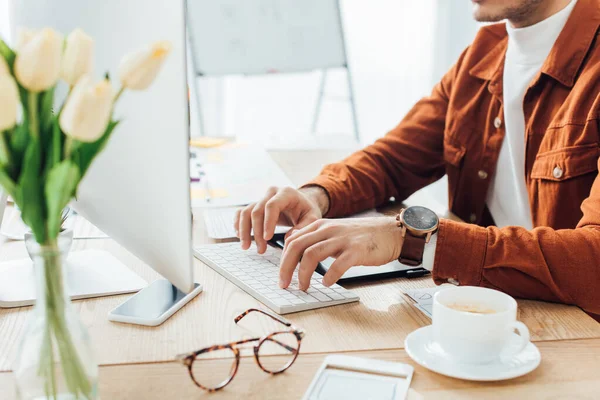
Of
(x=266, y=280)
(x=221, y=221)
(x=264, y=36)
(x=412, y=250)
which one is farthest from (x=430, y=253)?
(x=264, y=36)

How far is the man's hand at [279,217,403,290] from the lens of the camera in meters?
0.91

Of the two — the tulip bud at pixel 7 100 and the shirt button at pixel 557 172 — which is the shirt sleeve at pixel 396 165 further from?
the tulip bud at pixel 7 100

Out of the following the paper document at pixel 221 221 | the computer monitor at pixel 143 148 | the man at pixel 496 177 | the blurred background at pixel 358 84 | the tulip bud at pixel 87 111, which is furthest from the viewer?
the blurred background at pixel 358 84

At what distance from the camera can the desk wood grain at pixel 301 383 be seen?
0.67 metres

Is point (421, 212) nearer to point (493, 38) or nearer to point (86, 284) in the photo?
point (86, 284)

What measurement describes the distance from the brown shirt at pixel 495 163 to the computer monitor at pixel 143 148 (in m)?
0.40

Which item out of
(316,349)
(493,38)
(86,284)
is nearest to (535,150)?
(493,38)

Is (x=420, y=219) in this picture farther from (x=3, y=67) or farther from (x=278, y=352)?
(x=3, y=67)

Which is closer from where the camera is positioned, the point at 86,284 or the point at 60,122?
the point at 60,122

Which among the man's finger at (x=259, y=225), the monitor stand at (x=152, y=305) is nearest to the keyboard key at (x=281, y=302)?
the monitor stand at (x=152, y=305)

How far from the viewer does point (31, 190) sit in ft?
1.74

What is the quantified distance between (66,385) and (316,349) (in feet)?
0.92

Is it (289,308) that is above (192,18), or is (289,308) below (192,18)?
below

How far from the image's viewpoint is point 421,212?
1.00 m
